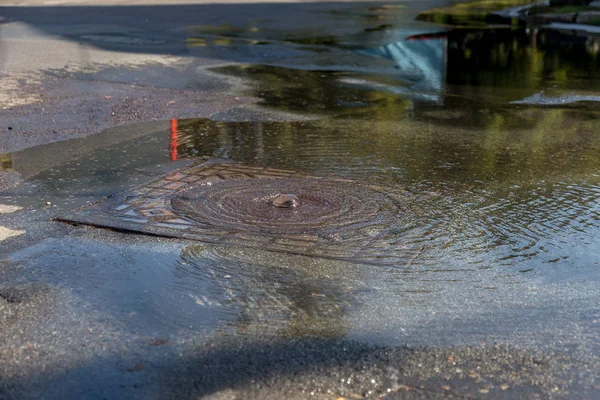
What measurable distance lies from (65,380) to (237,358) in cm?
76

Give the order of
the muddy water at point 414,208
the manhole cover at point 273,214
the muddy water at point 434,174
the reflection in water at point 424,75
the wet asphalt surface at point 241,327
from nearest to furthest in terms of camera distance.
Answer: the wet asphalt surface at point 241,327
the muddy water at point 414,208
the muddy water at point 434,174
the manhole cover at point 273,214
the reflection in water at point 424,75

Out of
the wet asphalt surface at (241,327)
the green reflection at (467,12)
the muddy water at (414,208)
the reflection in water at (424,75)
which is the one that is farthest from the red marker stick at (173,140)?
the green reflection at (467,12)

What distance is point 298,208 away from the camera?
5.95 meters

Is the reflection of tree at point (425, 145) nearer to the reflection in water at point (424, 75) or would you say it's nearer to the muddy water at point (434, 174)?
the muddy water at point (434, 174)

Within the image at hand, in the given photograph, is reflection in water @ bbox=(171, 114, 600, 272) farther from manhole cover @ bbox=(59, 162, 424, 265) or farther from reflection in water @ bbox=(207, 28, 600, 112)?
reflection in water @ bbox=(207, 28, 600, 112)

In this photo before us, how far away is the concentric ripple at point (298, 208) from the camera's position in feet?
18.2

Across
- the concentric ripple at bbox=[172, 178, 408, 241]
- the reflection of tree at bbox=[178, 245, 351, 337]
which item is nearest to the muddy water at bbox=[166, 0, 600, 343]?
the reflection of tree at bbox=[178, 245, 351, 337]

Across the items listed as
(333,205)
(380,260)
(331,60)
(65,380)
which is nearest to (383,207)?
(333,205)

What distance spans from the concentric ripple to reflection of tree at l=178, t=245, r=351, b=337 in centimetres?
46

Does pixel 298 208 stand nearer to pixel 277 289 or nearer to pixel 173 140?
pixel 277 289

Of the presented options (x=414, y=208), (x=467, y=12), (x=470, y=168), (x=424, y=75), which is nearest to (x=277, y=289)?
(x=414, y=208)

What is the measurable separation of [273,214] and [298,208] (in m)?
0.22

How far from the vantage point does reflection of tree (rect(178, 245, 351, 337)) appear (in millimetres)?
4188

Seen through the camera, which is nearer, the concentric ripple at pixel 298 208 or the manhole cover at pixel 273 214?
the manhole cover at pixel 273 214
